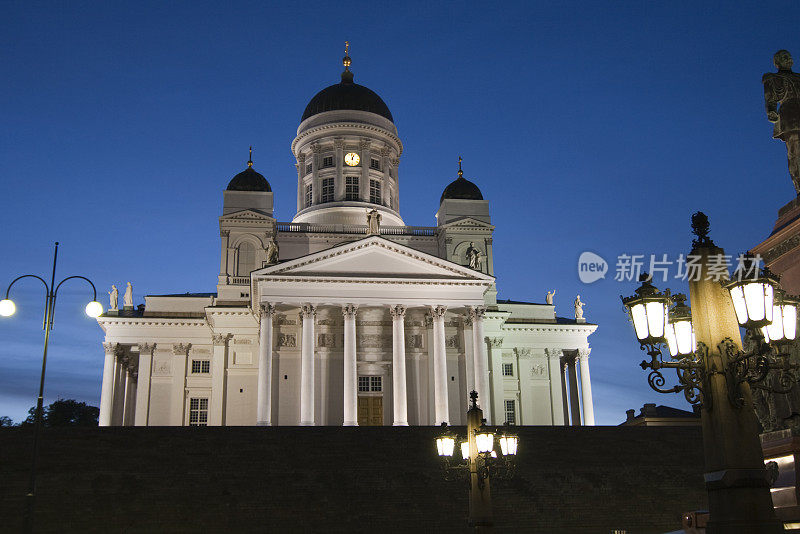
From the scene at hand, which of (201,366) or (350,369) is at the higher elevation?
(201,366)

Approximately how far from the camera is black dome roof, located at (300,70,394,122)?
63.8 m

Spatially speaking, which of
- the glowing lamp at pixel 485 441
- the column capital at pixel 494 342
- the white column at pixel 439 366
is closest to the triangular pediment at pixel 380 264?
the white column at pixel 439 366

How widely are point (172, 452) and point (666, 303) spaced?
26.9m

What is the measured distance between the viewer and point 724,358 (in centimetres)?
721

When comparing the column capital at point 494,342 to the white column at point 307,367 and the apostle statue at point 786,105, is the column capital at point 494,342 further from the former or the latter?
the apostle statue at point 786,105

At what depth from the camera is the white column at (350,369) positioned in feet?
137

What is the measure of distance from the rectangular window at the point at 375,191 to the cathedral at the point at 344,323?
108mm

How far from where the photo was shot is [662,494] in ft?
96.6

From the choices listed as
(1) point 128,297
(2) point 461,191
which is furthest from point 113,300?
(2) point 461,191

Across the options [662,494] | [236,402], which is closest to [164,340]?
[236,402]

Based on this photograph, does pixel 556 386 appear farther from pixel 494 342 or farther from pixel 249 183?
pixel 249 183

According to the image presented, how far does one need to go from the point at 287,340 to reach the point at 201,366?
879 cm

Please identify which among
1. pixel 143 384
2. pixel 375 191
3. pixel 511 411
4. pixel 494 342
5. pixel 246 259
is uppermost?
pixel 375 191

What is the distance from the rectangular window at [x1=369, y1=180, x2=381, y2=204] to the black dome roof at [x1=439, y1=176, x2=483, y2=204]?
16.5ft
